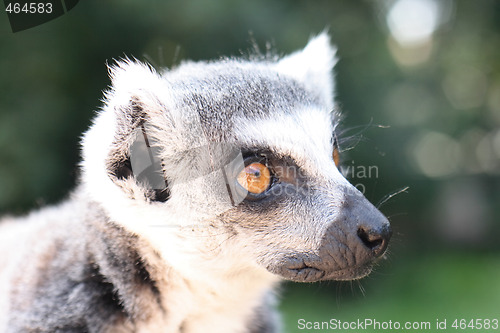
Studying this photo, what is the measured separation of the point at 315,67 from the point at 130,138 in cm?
178

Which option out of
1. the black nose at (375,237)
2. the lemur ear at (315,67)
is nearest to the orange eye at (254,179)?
the black nose at (375,237)

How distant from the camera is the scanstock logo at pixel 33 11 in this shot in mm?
5473

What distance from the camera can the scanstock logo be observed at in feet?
18.0

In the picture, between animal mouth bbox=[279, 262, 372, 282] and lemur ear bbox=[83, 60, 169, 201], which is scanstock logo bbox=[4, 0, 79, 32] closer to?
lemur ear bbox=[83, 60, 169, 201]

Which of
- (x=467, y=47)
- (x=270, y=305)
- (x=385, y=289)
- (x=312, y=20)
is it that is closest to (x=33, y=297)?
(x=270, y=305)

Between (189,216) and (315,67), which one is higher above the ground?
(315,67)

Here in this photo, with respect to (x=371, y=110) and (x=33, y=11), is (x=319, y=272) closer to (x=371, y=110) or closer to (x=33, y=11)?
(x=33, y=11)

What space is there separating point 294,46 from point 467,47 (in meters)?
5.35

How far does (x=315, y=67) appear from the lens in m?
3.83

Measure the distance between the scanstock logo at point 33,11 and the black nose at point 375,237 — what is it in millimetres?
4606

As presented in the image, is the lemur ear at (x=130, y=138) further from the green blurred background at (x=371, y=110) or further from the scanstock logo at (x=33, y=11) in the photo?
the scanstock logo at (x=33, y=11)

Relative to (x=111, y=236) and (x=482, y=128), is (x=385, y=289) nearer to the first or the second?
(x=482, y=128)

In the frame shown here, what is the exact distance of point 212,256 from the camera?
271cm

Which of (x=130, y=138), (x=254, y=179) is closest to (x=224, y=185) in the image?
(x=254, y=179)
